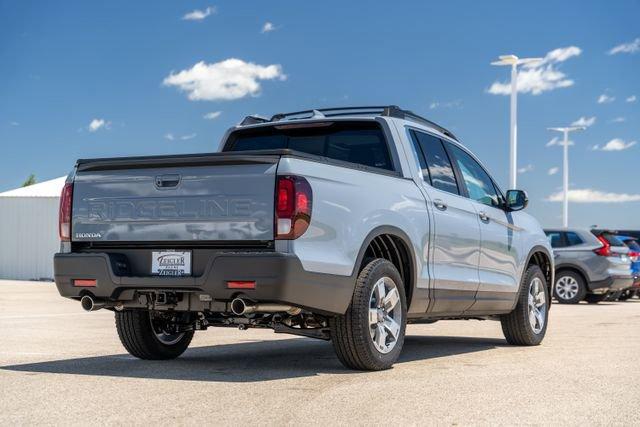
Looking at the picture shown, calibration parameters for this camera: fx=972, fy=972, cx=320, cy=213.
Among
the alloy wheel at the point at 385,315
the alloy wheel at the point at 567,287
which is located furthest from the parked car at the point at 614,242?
the alloy wheel at the point at 385,315

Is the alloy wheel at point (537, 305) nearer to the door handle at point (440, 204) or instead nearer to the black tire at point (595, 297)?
the door handle at point (440, 204)

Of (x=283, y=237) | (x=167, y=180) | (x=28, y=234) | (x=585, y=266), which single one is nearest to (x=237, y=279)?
(x=283, y=237)

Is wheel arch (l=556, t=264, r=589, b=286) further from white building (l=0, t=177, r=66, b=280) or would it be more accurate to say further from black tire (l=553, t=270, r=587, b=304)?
white building (l=0, t=177, r=66, b=280)

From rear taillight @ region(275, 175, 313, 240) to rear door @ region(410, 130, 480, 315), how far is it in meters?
1.89

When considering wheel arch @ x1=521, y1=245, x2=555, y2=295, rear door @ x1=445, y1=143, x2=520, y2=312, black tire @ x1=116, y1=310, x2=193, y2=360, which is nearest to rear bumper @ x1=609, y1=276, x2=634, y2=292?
wheel arch @ x1=521, y1=245, x2=555, y2=295

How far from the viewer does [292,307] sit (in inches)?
255

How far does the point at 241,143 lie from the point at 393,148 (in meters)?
1.51

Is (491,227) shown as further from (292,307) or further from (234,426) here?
(234,426)

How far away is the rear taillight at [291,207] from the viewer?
632 centimetres

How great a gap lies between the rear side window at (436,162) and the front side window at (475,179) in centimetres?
28

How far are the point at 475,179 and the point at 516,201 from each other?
0.66 m

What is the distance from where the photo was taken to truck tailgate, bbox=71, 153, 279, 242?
6.44m

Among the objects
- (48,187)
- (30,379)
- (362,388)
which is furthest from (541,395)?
(48,187)

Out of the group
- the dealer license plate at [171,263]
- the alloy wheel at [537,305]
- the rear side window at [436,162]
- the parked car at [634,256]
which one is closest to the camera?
the dealer license plate at [171,263]
